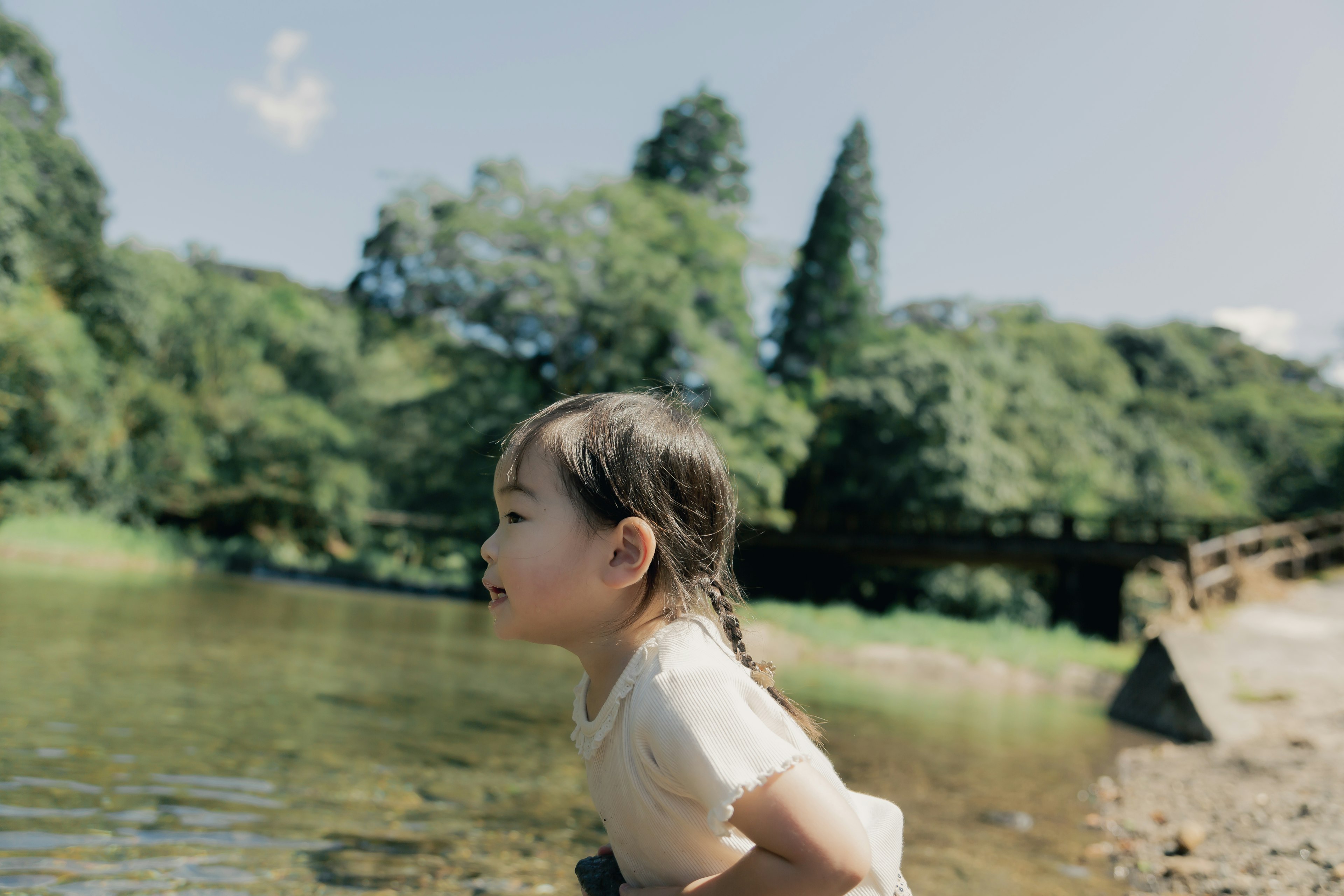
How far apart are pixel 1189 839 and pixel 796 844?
3608 millimetres

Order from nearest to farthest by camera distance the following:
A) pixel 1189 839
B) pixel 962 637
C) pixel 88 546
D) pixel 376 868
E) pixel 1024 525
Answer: pixel 376 868
pixel 1189 839
pixel 962 637
pixel 88 546
pixel 1024 525

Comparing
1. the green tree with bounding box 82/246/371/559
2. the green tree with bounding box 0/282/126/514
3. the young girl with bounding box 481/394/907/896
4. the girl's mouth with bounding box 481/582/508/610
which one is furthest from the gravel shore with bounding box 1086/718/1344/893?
the green tree with bounding box 82/246/371/559

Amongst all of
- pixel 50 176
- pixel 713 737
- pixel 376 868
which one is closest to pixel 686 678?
pixel 713 737

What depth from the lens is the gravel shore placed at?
3564mm

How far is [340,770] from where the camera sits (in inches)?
171

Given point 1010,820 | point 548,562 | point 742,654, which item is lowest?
point 1010,820

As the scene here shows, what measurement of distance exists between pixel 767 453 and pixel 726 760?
81.1 ft

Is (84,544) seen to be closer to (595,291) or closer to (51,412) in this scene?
(51,412)

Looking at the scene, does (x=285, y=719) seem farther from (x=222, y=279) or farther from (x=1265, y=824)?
(x=222, y=279)

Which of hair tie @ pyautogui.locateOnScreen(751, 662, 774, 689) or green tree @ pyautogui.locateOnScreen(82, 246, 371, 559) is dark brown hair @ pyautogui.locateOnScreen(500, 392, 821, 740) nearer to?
hair tie @ pyautogui.locateOnScreen(751, 662, 774, 689)

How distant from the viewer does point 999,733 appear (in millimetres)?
8547

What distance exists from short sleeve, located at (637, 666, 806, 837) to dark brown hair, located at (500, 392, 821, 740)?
213mm

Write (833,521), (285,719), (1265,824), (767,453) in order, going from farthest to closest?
(833,521) < (767,453) < (285,719) < (1265,824)

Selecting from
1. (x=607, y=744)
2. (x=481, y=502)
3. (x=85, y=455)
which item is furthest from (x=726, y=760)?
(x=85, y=455)
